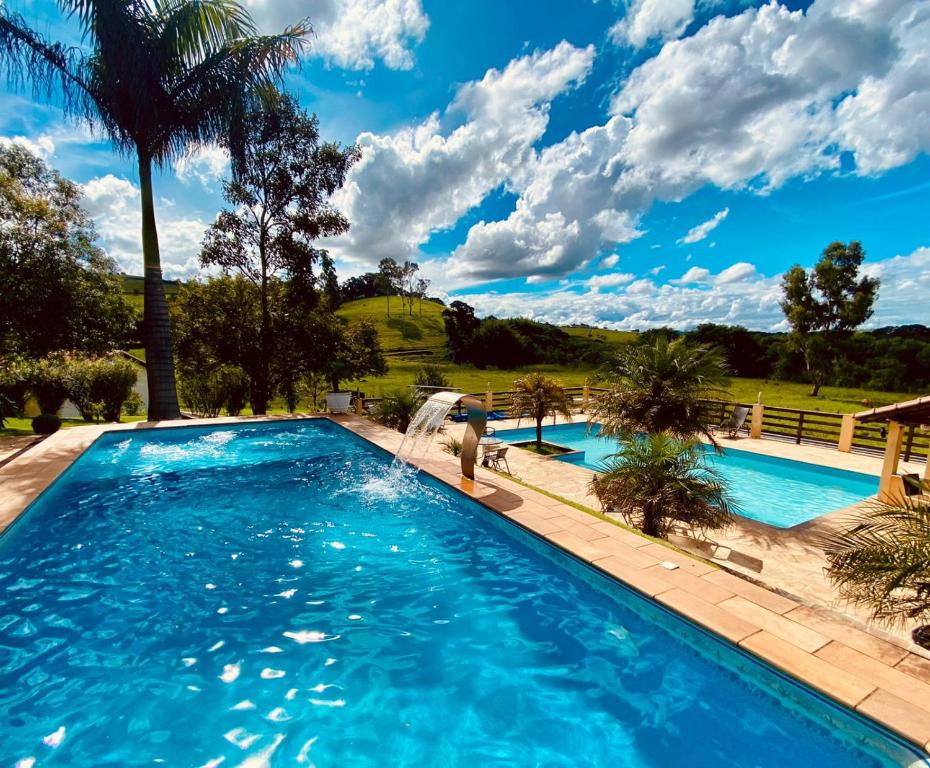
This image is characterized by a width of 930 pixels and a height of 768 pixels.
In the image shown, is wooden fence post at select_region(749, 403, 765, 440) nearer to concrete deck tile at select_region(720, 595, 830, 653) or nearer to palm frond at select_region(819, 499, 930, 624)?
palm frond at select_region(819, 499, 930, 624)

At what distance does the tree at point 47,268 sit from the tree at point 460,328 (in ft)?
126

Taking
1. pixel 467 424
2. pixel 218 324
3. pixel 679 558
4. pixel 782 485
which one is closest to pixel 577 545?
pixel 679 558

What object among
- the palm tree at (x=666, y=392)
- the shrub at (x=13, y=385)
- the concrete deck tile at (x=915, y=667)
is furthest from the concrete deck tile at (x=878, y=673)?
the shrub at (x=13, y=385)

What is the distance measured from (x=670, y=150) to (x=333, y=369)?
12.5m

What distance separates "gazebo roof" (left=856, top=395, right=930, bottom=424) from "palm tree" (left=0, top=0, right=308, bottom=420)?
46.7ft

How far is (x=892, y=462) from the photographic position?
6.71 meters

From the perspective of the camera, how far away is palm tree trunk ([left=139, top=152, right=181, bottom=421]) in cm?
1002

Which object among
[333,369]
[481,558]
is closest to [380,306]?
[333,369]

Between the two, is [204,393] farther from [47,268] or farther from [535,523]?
[535,523]

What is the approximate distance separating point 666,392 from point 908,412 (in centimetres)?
330

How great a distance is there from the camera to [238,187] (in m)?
12.6

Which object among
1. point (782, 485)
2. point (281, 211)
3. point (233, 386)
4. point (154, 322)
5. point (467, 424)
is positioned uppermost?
point (281, 211)

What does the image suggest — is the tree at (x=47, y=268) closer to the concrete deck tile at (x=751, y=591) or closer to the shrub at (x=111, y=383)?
the shrub at (x=111, y=383)

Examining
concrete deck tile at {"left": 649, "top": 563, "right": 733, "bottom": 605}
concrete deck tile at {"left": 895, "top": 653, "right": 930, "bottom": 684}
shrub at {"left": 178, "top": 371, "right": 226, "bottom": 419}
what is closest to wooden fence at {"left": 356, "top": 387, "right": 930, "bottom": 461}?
concrete deck tile at {"left": 649, "top": 563, "right": 733, "bottom": 605}
